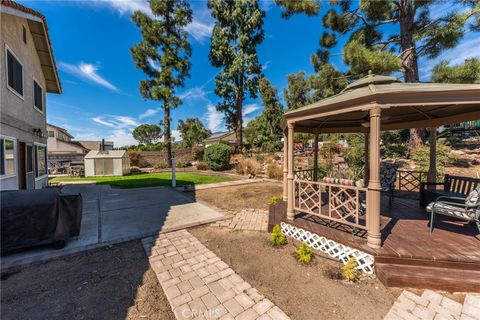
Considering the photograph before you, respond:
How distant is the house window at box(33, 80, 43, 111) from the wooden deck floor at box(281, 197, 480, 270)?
11.2 m

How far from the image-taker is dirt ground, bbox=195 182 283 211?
22.4 feet

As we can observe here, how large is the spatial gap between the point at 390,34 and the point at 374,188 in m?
13.9

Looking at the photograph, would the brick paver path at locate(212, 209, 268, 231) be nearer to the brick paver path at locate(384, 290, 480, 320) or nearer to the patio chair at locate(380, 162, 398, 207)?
the brick paver path at locate(384, 290, 480, 320)

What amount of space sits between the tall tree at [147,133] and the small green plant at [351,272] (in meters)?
75.5

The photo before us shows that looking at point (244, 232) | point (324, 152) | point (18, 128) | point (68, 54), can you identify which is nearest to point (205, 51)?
point (68, 54)

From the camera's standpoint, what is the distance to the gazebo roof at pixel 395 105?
292 centimetres

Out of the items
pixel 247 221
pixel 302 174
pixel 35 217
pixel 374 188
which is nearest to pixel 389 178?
pixel 302 174

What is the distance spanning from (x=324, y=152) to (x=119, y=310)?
12.3 m

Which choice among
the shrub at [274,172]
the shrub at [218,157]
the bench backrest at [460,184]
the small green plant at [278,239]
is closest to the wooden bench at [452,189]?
the bench backrest at [460,184]

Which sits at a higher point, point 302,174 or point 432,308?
point 302,174

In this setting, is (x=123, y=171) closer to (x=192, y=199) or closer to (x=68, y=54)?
(x=68, y=54)

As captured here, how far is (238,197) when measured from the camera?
7.95 metres

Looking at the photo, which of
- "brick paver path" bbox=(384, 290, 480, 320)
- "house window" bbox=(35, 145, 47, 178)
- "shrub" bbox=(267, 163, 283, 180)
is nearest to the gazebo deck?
"brick paver path" bbox=(384, 290, 480, 320)

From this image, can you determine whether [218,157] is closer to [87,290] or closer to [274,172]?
[274,172]
